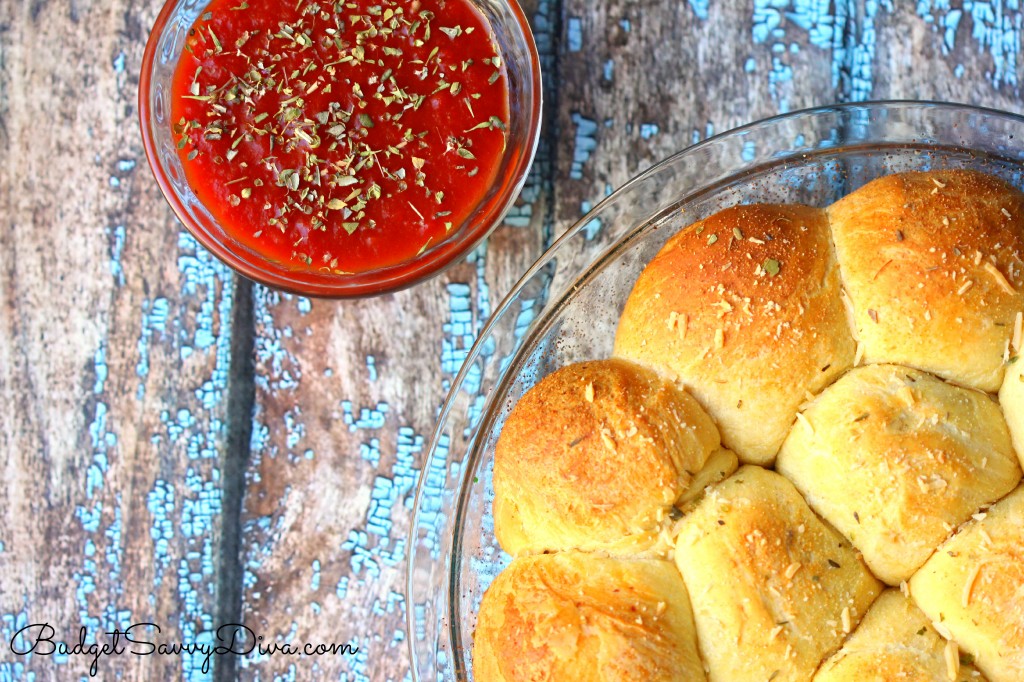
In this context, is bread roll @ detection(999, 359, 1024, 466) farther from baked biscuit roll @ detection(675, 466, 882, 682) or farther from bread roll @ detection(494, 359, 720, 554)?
bread roll @ detection(494, 359, 720, 554)

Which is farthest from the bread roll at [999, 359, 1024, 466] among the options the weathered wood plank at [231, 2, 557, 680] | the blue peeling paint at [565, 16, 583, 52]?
the blue peeling paint at [565, 16, 583, 52]

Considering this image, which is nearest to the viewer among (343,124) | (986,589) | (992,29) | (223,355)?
(986,589)

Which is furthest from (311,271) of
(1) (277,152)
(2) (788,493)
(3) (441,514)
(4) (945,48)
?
(4) (945,48)

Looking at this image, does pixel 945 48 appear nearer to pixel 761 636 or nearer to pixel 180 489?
pixel 761 636

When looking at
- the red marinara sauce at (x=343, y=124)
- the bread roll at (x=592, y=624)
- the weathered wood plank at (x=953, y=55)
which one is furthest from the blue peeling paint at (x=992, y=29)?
the bread roll at (x=592, y=624)

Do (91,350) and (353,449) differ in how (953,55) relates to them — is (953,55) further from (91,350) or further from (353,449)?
(91,350)

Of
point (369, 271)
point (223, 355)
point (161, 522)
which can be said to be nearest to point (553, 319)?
point (369, 271)
